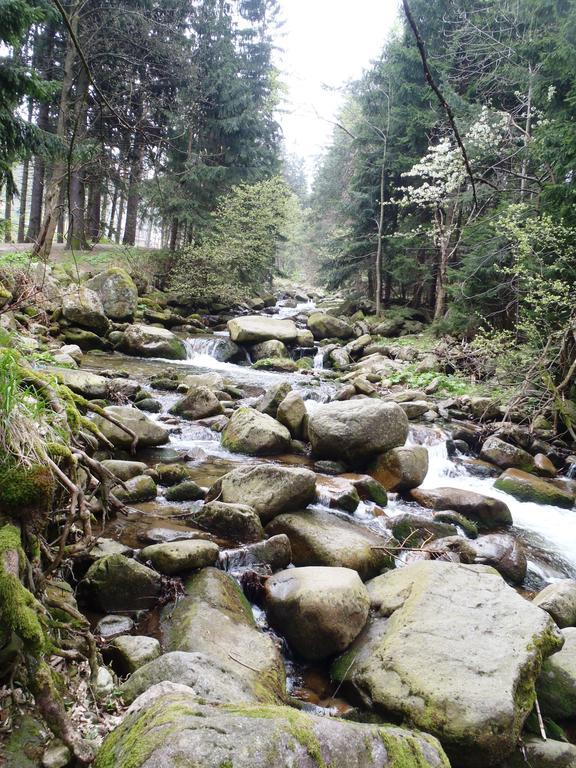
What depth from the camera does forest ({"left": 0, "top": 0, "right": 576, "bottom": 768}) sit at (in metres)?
1.94

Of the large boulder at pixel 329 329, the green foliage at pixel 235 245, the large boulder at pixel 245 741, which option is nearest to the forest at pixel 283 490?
the large boulder at pixel 245 741

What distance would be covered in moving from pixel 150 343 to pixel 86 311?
1.93m

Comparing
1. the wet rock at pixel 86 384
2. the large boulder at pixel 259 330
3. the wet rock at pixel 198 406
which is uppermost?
the large boulder at pixel 259 330

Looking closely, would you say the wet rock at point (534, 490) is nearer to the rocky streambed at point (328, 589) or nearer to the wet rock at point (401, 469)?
the rocky streambed at point (328, 589)

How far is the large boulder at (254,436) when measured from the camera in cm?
770

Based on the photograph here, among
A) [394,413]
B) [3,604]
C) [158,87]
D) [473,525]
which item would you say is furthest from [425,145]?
[3,604]

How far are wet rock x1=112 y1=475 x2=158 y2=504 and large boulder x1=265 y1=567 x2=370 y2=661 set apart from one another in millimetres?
2108

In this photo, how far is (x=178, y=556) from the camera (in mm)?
3912

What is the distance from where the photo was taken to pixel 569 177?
9539 millimetres

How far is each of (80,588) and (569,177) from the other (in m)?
10.9

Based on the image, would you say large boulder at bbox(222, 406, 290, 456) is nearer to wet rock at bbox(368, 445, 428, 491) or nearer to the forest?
the forest

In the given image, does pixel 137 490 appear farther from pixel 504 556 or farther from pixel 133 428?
pixel 504 556

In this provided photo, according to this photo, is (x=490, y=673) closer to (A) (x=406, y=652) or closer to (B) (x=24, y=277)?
(A) (x=406, y=652)

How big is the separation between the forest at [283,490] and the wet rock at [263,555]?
20 millimetres
